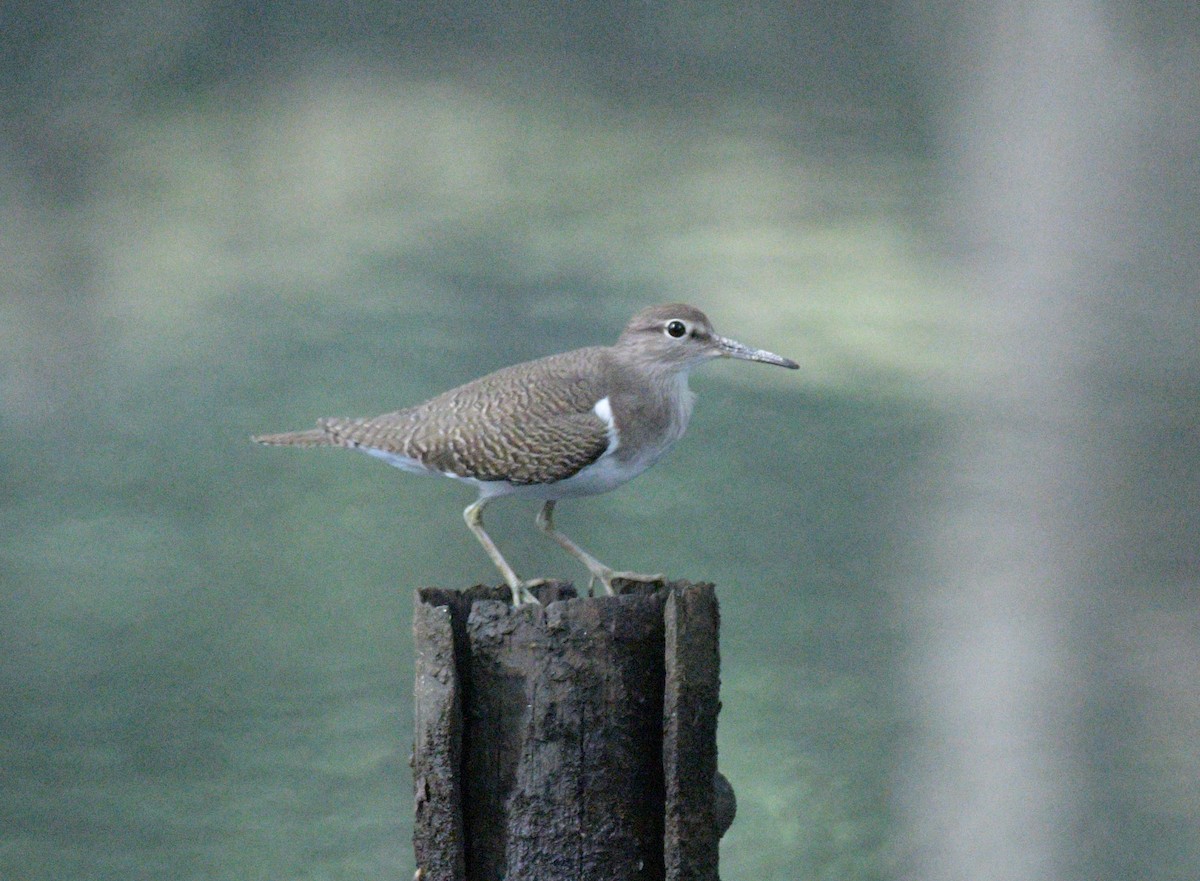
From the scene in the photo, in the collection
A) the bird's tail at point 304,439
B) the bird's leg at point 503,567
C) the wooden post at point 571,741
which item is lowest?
the wooden post at point 571,741

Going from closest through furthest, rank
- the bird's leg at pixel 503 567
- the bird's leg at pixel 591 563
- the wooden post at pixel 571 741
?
the wooden post at pixel 571 741 → the bird's leg at pixel 503 567 → the bird's leg at pixel 591 563

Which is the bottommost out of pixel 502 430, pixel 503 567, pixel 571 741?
pixel 571 741

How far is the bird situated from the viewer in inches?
102

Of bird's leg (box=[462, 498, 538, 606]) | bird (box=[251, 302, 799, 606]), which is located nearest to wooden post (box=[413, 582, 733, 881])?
bird's leg (box=[462, 498, 538, 606])

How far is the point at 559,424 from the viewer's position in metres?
2.58

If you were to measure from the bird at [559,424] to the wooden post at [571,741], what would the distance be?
0.30 m

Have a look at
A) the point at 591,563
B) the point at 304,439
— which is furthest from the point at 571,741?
the point at 304,439

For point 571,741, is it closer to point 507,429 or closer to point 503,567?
point 503,567

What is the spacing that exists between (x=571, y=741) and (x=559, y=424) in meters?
0.65

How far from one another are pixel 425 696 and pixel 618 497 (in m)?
2.11

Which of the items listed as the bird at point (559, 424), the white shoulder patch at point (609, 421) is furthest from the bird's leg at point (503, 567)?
the white shoulder patch at point (609, 421)

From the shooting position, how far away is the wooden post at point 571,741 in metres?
2.14

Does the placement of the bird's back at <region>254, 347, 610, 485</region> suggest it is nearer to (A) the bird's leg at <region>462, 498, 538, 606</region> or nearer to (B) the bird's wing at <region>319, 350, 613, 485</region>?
(B) the bird's wing at <region>319, 350, 613, 485</region>

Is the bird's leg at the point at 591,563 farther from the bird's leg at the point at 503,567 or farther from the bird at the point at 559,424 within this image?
the bird's leg at the point at 503,567
